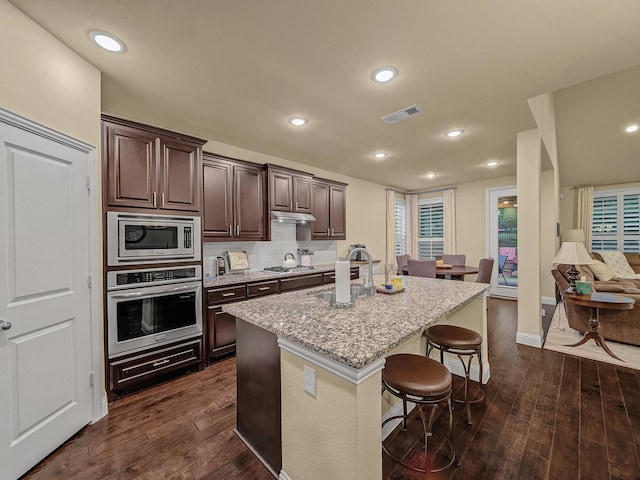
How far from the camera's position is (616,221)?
6340 millimetres

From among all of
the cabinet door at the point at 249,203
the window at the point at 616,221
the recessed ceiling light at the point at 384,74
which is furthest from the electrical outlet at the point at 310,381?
the window at the point at 616,221

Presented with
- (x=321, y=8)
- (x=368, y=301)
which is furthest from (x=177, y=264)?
(x=321, y=8)

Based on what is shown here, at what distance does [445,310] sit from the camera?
163cm

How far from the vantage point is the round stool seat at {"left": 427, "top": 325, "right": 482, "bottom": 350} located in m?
1.88

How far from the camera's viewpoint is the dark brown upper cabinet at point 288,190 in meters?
3.74

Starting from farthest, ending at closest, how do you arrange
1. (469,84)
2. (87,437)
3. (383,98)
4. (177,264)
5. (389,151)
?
(389,151)
(177,264)
(383,98)
(469,84)
(87,437)

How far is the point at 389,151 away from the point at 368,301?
277cm

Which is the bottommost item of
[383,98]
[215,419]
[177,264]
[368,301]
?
[215,419]

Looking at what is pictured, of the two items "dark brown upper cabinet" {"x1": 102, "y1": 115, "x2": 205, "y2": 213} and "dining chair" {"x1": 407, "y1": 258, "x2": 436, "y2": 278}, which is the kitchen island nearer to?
"dark brown upper cabinet" {"x1": 102, "y1": 115, "x2": 205, "y2": 213}

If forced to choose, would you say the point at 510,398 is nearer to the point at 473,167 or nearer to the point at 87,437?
the point at 87,437

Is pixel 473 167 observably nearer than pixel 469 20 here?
No

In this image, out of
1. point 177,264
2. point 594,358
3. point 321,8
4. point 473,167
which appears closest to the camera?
point 321,8

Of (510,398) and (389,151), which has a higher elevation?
Result: (389,151)

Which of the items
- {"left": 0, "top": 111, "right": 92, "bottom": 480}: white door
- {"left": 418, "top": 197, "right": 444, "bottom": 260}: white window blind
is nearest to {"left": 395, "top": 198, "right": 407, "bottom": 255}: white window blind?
{"left": 418, "top": 197, "right": 444, "bottom": 260}: white window blind
